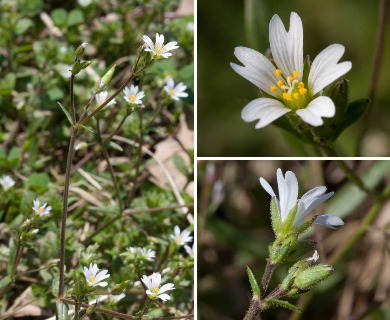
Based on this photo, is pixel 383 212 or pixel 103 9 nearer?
pixel 383 212

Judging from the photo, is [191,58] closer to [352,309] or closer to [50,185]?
[50,185]

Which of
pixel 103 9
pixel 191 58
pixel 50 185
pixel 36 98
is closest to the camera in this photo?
pixel 50 185

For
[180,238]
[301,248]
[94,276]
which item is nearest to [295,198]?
[301,248]

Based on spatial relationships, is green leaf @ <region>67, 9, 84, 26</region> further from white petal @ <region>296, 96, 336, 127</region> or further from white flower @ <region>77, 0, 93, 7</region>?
white petal @ <region>296, 96, 336, 127</region>

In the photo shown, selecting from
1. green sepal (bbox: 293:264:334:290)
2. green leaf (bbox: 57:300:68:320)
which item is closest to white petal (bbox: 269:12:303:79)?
green sepal (bbox: 293:264:334:290)

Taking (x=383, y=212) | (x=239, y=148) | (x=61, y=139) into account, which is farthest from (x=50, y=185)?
(x=383, y=212)

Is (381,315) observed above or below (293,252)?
below
